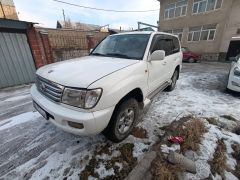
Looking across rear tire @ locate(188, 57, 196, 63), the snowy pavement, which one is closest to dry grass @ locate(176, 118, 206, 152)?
the snowy pavement

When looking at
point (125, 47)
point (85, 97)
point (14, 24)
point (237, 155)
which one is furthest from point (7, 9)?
point (237, 155)

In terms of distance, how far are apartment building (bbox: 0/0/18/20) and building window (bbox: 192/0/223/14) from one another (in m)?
19.1

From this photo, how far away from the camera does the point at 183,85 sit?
5.78 metres

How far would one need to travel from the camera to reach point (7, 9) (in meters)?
12.8

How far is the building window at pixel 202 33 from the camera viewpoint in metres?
15.0

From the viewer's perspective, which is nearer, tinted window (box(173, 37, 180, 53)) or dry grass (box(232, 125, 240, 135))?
dry grass (box(232, 125, 240, 135))

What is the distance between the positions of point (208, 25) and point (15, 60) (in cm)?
1790

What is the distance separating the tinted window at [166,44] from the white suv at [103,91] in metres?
0.06

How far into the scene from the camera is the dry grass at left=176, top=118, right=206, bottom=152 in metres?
2.33

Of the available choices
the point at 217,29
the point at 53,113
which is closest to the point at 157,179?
the point at 53,113

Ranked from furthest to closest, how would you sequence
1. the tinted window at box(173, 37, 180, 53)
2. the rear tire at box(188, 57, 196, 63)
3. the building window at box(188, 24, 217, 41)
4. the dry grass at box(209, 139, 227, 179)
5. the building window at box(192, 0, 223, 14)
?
the building window at box(188, 24, 217, 41) < the building window at box(192, 0, 223, 14) < the rear tire at box(188, 57, 196, 63) < the tinted window at box(173, 37, 180, 53) < the dry grass at box(209, 139, 227, 179)

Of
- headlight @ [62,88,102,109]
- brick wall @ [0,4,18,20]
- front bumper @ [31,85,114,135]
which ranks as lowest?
front bumper @ [31,85,114,135]

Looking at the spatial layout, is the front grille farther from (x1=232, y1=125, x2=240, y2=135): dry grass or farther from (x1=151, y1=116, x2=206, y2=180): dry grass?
(x1=232, y1=125, x2=240, y2=135): dry grass

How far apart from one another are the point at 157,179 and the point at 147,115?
1.69 m
